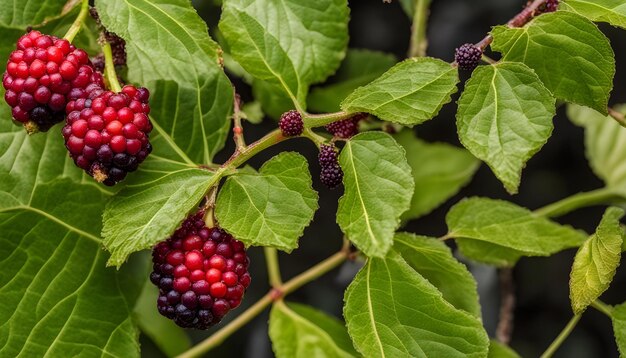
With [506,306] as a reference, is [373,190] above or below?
above

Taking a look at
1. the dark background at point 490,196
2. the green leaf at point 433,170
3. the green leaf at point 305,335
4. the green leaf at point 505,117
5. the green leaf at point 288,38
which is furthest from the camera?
the dark background at point 490,196

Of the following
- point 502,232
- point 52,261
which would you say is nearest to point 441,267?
point 502,232

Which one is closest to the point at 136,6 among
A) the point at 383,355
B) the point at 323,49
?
the point at 323,49

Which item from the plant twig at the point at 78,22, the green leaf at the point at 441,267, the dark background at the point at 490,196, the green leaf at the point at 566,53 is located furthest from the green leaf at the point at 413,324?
the dark background at the point at 490,196

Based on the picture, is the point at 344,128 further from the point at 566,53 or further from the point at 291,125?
the point at 566,53

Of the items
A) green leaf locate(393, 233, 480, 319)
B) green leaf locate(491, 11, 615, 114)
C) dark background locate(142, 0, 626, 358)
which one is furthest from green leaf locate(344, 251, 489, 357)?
dark background locate(142, 0, 626, 358)

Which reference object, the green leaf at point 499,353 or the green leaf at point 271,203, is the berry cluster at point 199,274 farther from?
the green leaf at point 499,353
